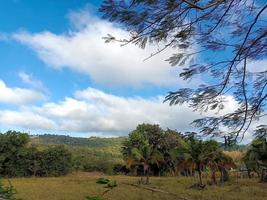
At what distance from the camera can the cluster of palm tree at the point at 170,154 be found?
110 ft

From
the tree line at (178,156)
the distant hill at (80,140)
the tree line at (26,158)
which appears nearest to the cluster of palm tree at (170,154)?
the tree line at (178,156)

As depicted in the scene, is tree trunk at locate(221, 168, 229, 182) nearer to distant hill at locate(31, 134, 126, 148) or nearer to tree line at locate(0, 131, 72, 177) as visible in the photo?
tree line at locate(0, 131, 72, 177)

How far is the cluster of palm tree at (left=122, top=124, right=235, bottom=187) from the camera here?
33.5 meters

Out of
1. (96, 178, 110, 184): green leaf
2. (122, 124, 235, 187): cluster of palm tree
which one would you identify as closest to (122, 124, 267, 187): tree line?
(122, 124, 235, 187): cluster of palm tree

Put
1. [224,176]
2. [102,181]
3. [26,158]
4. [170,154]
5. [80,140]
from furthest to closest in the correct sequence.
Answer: [80,140] → [170,154] → [26,158] → [224,176] → [102,181]

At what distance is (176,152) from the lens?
3609 cm

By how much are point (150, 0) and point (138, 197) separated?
22.8 metres

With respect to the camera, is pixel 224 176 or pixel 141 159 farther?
pixel 141 159

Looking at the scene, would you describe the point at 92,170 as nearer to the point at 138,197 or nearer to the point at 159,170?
the point at 159,170

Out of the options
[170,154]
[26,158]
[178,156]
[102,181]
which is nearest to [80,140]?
[26,158]

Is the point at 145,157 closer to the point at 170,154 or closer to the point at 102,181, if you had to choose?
the point at 170,154

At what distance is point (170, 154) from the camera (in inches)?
1729

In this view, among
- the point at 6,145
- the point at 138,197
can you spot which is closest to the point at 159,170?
the point at 6,145

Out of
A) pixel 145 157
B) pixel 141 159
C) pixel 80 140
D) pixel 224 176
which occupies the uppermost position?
pixel 80 140
